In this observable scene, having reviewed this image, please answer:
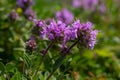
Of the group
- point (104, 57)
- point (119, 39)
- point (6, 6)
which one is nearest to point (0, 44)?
point (6, 6)

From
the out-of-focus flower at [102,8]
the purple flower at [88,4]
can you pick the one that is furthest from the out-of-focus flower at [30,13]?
the out-of-focus flower at [102,8]

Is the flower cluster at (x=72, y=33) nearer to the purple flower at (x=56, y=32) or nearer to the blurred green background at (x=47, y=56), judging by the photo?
the purple flower at (x=56, y=32)

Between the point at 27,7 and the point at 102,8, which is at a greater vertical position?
the point at 27,7

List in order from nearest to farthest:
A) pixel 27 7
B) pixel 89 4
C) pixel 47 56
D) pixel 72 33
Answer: pixel 72 33, pixel 47 56, pixel 27 7, pixel 89 4

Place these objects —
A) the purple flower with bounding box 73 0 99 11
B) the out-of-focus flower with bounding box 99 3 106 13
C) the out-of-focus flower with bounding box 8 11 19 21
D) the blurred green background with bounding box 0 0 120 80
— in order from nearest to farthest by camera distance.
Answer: the blurred green background with bounding box 0 0 120 80, the out-of-focus flower with bounding box 8 11 19 21, the purple flower with bounding box 73 0 99 11, the out-of-focus flower with bounding box 99 3 106 13

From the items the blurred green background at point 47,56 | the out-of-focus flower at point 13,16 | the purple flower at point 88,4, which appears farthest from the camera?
the purple flower at point 88,4

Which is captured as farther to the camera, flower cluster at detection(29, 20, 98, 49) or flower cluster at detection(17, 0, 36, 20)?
flower cluster at detection(17, 0, 36, 20)

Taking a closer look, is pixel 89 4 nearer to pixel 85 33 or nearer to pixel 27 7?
pixel 27 7

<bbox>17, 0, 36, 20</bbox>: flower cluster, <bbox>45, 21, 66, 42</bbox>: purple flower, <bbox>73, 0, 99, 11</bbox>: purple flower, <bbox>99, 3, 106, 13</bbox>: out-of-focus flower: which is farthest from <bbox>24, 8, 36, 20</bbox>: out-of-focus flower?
<bbox>99, 3, 106, 13</bbox>: out-of-focus flower

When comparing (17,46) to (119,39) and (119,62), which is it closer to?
(119,62)

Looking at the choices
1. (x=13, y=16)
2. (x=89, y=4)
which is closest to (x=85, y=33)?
(x=13, y=16)

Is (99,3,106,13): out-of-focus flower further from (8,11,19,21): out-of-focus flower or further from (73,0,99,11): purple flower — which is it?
(8,11,19,21): out-of-focus flower

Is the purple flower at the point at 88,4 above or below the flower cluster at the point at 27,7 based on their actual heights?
below
